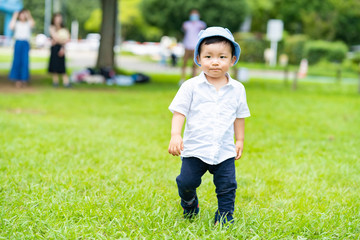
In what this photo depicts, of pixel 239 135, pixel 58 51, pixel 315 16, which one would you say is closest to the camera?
pixel 239 135

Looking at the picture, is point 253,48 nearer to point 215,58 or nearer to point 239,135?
point 239,135

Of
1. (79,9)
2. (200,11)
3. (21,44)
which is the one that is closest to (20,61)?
(21,44)

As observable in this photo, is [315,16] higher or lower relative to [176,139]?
higher

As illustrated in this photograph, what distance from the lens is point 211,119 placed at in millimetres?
3092

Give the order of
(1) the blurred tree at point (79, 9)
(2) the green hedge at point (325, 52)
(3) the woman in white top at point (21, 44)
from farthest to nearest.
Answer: (1) the blurred tree at point (79, 9)
(2) the green hedge at point (325, 52)
(3) the woman in white top at point (21, 44)

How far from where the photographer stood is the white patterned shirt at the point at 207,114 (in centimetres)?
307

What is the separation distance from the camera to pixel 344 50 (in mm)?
31062

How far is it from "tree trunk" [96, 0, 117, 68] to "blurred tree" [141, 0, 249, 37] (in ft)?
60.3

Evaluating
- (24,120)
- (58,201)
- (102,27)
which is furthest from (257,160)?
(102,27)

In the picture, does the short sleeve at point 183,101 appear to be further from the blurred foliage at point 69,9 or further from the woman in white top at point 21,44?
the blurred foliage at point 69,9

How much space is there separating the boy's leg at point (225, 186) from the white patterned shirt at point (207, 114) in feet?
0.23

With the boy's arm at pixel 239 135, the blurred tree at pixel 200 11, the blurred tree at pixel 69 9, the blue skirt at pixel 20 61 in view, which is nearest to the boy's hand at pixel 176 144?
the boy's arm at pixel 239 135

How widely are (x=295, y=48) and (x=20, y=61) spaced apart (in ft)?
81.1

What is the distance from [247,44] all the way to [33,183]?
104 feet
